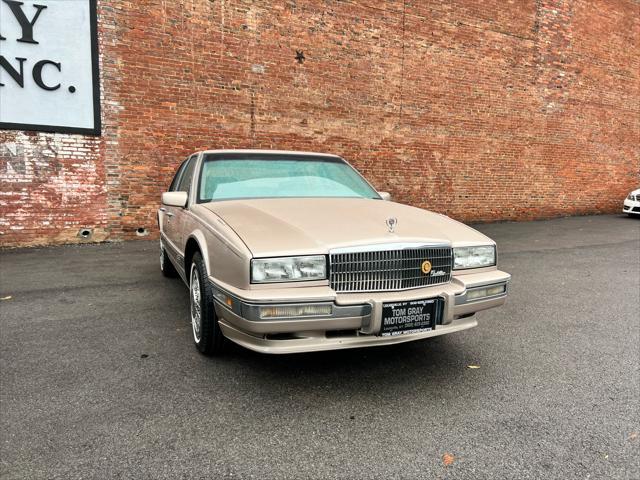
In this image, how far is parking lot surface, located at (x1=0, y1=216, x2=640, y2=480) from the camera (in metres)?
2.09

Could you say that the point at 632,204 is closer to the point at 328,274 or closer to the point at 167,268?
the point at 167,268

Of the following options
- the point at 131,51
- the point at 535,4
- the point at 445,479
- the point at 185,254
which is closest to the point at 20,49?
the point at 131,51

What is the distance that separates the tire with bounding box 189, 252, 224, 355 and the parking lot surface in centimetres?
11

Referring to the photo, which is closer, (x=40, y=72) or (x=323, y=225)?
(x=323, y=225)

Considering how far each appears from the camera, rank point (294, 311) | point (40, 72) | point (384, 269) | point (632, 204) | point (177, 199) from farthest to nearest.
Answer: point (632, 204), point (40, 72), point (177, 199), point (384, 269), point (294, 311)

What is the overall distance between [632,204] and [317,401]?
45.8ft

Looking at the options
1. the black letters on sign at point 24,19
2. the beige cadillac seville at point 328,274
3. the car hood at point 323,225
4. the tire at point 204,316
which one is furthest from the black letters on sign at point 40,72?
the tire at point 204,316

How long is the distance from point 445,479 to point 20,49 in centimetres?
854

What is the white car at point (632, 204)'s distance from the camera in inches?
507

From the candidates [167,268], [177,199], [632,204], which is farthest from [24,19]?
[632,204]

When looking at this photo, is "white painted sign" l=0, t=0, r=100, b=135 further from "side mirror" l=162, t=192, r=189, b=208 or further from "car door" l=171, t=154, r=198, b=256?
"side mirror" l=162, t=192, r=189, b=208

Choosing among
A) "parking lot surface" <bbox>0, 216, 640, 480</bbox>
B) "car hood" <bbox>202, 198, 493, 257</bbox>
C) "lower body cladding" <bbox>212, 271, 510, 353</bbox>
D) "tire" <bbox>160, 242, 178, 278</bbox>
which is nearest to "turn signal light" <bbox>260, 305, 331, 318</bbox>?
"lower body cladding" <bbox>212, 271, 510, 353</bbox>

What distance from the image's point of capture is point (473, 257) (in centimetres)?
305

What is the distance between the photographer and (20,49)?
7.14m
